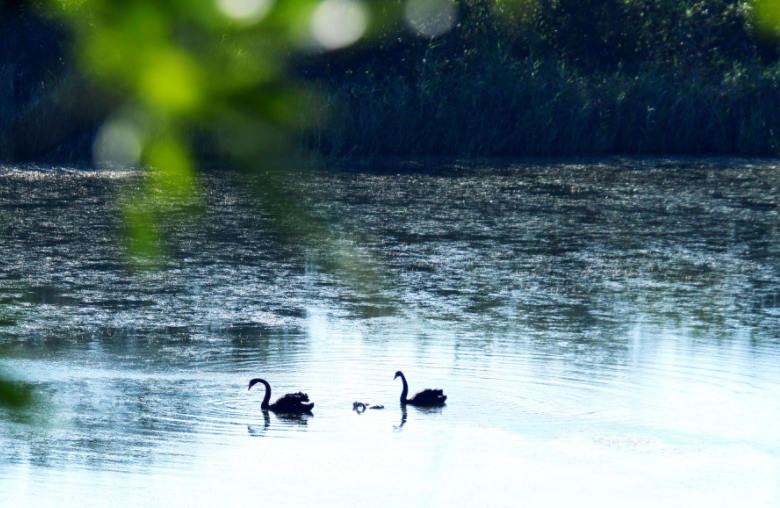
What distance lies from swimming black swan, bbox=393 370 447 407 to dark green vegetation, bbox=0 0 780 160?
9.91 m

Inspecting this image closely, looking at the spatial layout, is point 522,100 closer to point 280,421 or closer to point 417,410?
point 417,410

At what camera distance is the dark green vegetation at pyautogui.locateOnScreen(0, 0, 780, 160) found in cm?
1641

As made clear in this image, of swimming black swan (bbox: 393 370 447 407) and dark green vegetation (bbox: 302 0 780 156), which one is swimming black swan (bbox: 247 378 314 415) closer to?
swimming black swan (bbox: 393 370 447 407)

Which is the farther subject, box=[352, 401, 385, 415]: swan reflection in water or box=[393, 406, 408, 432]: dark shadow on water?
box=[352, 401, 385, 415]: swan reflection in water

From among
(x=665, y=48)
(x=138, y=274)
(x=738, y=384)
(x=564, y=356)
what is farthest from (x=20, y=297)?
(x=665, y=48)

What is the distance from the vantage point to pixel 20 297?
7.33m

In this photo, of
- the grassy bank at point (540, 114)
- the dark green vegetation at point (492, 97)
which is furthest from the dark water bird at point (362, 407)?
the grassy bank at point (540, 114)

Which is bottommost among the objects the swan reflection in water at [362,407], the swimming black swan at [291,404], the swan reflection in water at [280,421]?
the swan reflection in water at [280,421]

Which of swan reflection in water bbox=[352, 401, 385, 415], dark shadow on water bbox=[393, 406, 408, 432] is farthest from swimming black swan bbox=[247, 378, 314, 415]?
dark shadow on water bbox=[393, 406, 408, 432]

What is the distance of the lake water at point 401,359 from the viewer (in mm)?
4414

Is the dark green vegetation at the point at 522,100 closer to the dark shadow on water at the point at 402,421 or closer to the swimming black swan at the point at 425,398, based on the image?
the swimming black swan at the point at 425,398

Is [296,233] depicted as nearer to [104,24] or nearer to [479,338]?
[479,338]

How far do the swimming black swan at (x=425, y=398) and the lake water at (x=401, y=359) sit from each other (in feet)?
0.19

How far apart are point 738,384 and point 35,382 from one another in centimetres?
321
